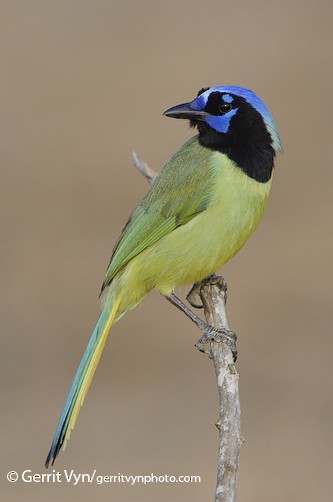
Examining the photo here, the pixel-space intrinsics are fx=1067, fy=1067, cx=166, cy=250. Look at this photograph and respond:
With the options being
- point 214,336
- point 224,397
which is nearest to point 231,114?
point 214,336

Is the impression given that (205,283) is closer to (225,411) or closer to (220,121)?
(220,121)

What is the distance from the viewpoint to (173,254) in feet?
18.8

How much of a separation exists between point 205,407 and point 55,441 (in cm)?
497

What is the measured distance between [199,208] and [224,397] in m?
1.28

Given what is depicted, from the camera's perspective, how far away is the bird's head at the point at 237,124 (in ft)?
18.8

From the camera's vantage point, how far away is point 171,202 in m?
5.80

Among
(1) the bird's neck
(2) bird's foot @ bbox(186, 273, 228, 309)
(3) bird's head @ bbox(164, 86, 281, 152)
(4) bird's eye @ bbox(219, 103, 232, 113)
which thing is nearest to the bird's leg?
(2) bird's foot @ bbox(186, 273, 228, 309)

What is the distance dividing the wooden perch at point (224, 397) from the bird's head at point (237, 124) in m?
0.77

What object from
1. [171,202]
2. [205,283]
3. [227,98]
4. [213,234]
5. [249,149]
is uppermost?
[227,98]

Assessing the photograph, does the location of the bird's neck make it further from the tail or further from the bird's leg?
the tail

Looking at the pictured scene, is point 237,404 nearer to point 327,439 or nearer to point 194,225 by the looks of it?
point 194,225

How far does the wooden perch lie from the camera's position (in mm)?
4223

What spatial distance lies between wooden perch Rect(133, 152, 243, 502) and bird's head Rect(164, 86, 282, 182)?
0.77 metres

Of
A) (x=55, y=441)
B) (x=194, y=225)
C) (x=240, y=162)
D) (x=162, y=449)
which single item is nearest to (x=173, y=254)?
(x=194, y=225)
